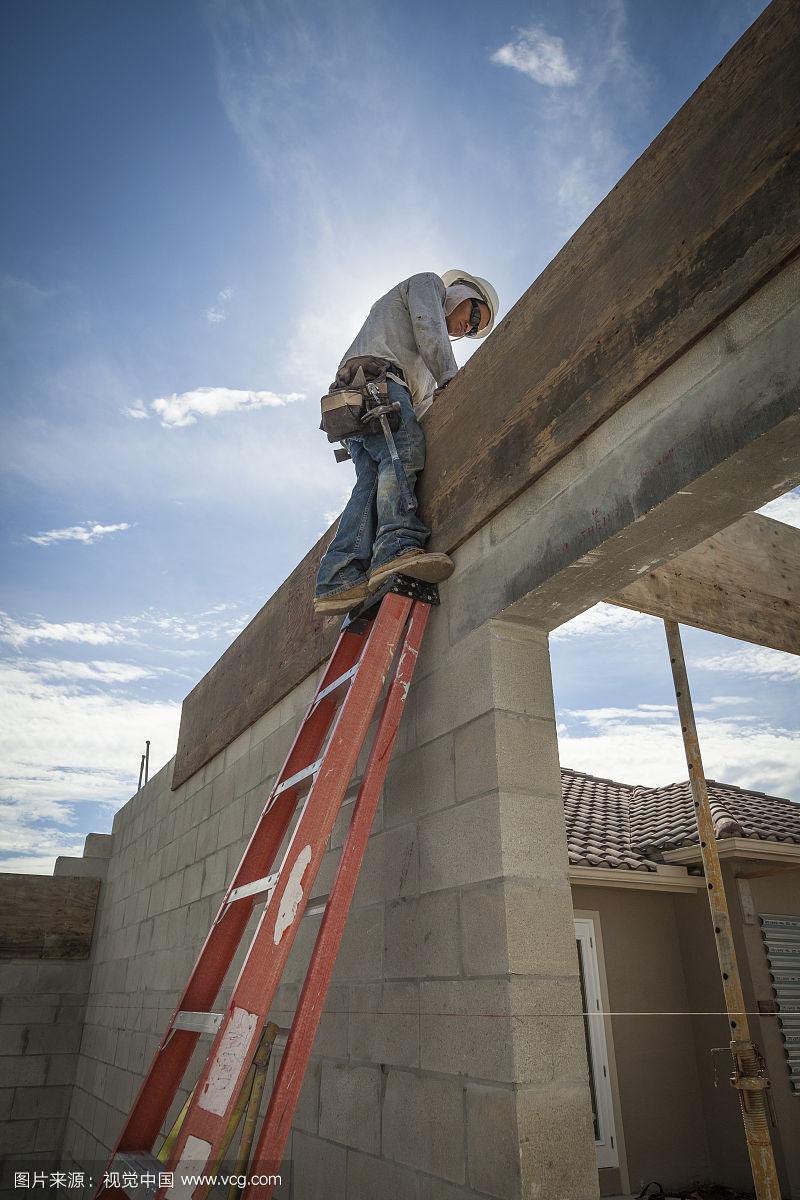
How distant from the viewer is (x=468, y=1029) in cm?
190

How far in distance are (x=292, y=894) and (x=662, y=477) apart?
148 centimetres

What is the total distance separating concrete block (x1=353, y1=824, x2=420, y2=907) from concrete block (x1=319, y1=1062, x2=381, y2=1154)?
0.51 meters

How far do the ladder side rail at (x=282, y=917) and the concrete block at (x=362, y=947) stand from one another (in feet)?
1.60

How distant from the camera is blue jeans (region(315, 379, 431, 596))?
2.69m

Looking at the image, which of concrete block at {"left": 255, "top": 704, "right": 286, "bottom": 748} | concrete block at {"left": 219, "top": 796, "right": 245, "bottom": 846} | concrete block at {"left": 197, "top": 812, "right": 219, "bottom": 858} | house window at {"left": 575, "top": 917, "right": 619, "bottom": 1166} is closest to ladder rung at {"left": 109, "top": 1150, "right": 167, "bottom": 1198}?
concrete block at {"left": 219, "top": 796, "right": 245, "bottom": 846}

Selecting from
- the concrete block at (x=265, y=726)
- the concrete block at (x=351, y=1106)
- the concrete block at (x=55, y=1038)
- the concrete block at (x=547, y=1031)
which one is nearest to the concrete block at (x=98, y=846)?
the concrete block at (x=55, y=1038)

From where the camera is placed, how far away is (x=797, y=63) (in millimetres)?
1548

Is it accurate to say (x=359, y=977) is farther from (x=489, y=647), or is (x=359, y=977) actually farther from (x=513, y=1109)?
(x=489, y=647)

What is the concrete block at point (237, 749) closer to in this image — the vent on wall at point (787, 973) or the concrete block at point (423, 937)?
the concrete block at point (423, 937)

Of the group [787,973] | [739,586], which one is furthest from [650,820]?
[739,586]

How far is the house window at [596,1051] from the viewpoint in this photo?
20.1 ft

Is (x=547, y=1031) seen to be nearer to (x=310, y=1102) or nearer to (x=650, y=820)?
(x=310, y=1102)

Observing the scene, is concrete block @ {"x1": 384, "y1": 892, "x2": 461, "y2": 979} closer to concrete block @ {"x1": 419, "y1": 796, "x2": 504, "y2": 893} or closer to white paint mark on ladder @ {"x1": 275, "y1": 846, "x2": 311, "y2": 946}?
concrete block @ {"x1": 419, "y1": 796, "x2": 504, "y2": 893}

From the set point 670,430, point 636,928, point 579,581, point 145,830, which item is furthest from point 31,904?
point 670,430
